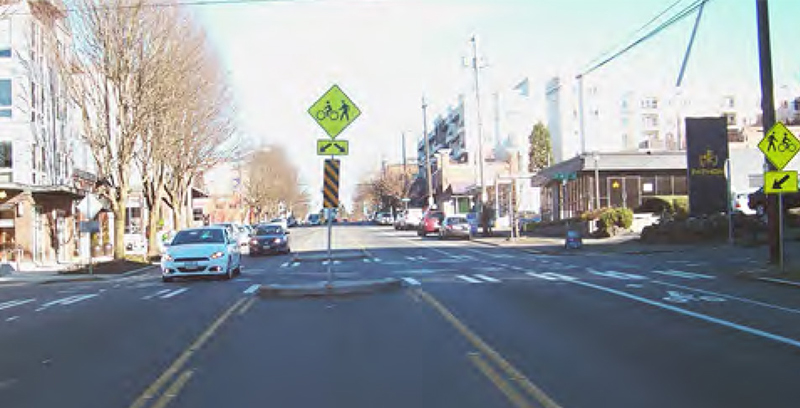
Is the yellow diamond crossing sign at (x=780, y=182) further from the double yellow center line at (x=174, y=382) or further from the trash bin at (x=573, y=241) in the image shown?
the trash bin at (x=573, y=241)

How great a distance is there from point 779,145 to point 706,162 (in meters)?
14.7

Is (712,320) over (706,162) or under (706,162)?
under

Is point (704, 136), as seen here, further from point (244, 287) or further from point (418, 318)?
point (418, 318)

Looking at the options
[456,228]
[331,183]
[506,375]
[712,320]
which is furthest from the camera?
[456,228]

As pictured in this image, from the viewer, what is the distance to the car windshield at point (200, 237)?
22562 millimetres

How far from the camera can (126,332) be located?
11.8 m

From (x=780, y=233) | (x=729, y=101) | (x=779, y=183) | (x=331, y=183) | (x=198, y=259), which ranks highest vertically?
(x=729, y=101)

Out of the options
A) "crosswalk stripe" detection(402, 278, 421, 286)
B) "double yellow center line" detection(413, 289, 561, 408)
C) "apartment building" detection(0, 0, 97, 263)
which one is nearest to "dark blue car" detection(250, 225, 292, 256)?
"apartment building" detection(0, 0, 97, 263)

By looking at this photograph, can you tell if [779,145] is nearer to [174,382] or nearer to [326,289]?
[326,289]

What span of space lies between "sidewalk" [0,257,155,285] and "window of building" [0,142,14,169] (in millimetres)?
4643

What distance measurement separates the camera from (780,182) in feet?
58.3

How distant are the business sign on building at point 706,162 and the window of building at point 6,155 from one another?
28.6m

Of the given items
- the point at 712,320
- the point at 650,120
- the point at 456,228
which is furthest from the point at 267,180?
the point at 712,320

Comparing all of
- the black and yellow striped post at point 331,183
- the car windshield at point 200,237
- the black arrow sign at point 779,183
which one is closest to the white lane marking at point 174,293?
the car windshield at point 200,237
